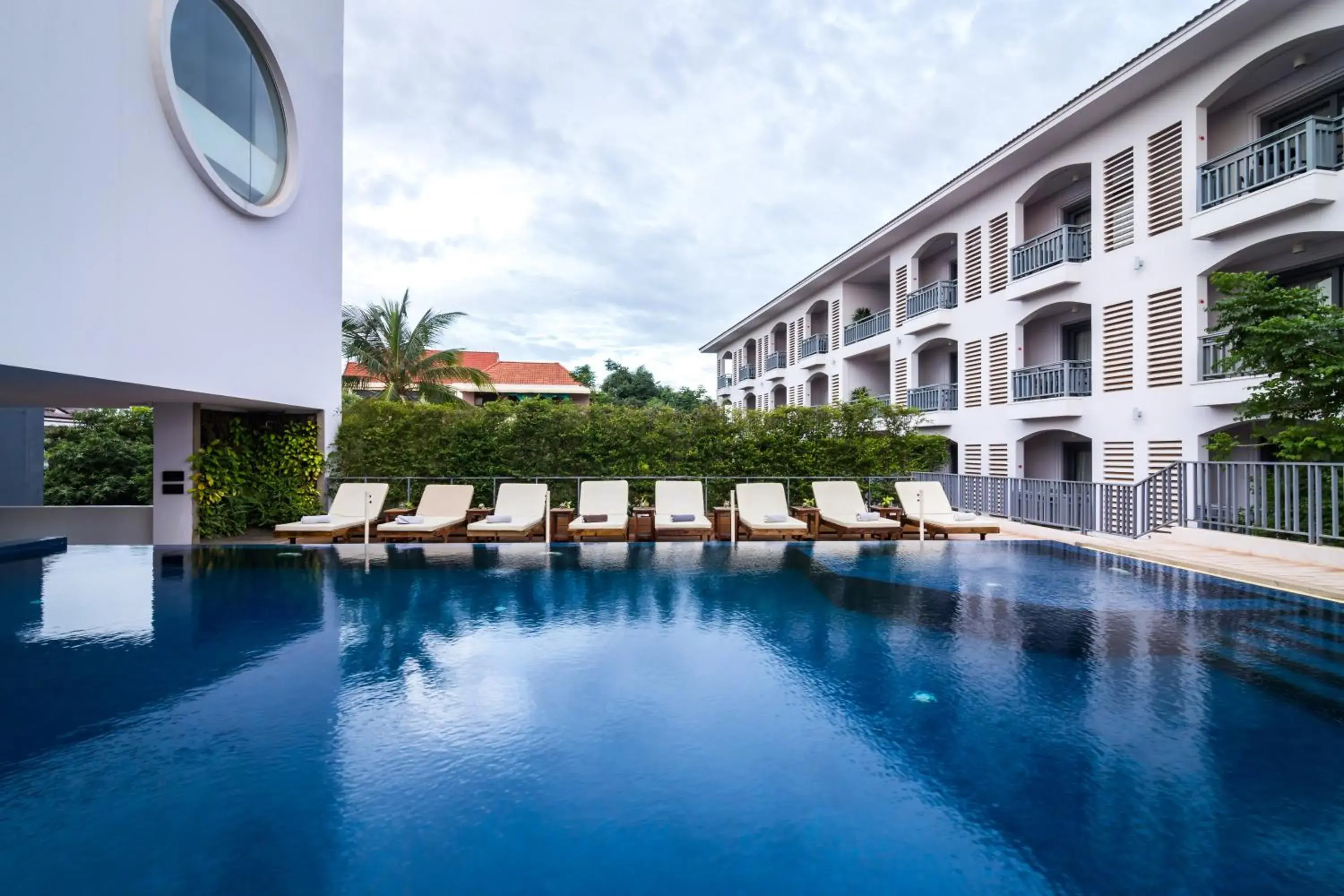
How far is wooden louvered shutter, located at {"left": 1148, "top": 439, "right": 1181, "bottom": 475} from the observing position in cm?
1356

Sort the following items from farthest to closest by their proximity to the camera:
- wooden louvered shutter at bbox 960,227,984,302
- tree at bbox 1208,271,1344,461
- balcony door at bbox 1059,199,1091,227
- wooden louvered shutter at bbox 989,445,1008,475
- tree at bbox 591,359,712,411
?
tree at bbox 591,359,712,411 < wooden louvered shutter at bbox 960,227,984,302 < wooden louvered shutter at bbox 989,445,1008,475 < balcony door at bbox 1059,199,1091,227 < tree at bbox 1208,271,1344,461

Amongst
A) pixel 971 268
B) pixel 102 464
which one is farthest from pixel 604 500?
pixel 971 268

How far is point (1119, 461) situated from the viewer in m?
15.0

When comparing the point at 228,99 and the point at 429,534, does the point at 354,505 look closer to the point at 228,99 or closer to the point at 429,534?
the point at 429,534

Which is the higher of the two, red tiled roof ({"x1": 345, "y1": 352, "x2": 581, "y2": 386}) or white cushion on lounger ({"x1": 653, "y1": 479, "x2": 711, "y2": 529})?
red tiled roof ({"x1": 345, "y1": 352, "x2": 581, "y2": 386})

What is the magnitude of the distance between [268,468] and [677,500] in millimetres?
7483

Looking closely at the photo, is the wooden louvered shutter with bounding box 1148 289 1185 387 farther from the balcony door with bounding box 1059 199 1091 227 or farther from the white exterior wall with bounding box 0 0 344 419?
the white exterior wall with bounding box 0 0 344 419

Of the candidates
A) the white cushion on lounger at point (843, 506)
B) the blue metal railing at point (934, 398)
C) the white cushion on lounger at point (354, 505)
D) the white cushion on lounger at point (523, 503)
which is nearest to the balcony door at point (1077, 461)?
the blue metal railing at point (934, 398)

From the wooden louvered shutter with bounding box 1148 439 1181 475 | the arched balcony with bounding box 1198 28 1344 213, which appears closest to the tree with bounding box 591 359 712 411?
the wooden louvered shutter with bounding box 1148 439 1181 475

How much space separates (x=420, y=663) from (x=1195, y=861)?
14.9 feet

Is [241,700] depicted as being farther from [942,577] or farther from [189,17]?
[189,17]

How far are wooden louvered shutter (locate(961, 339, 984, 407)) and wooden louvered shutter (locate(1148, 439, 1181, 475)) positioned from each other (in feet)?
18.8

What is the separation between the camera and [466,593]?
7785 millimetres

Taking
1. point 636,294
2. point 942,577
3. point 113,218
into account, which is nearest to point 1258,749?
point 942,577
